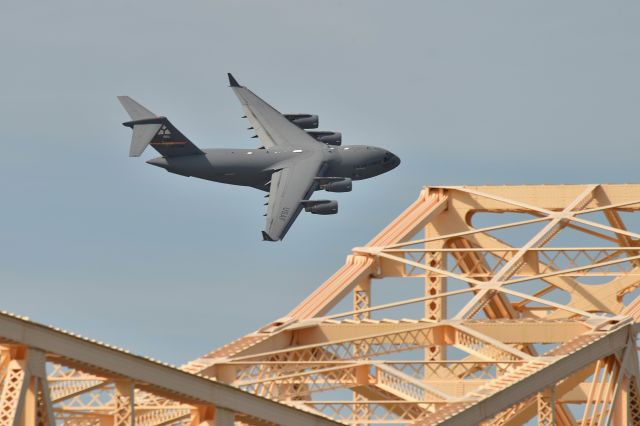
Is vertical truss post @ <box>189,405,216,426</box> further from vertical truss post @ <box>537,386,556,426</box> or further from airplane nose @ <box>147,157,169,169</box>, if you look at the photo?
airplane nose @ <box>147,157,169,169</box>

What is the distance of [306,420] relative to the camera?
50.8m

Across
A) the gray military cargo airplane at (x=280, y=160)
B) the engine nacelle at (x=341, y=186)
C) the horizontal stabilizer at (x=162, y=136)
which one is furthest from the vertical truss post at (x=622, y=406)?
the horizontal stabilizer at (x=162, y=136)

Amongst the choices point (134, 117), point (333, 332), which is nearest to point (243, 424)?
point (333, 332)

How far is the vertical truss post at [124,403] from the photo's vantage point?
154ft

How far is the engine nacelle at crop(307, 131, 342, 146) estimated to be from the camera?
438 ft

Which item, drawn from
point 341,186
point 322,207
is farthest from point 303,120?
point 322,207

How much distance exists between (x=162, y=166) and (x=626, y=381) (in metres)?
67.3

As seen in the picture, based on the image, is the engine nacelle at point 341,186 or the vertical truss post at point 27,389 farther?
the engine nacelle at point 341,186

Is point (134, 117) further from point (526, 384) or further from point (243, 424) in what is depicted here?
point (243, 424)

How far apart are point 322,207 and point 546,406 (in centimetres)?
5903

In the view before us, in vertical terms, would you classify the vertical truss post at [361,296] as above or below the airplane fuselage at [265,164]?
below

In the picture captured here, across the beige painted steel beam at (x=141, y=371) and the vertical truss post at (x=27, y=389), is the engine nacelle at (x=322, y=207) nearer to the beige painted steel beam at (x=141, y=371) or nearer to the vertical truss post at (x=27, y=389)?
the beige painted steel beam at (x=141, y=371)

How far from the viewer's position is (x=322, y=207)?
121438 mm

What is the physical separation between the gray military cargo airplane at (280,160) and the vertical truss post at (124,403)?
73719 millimetres
